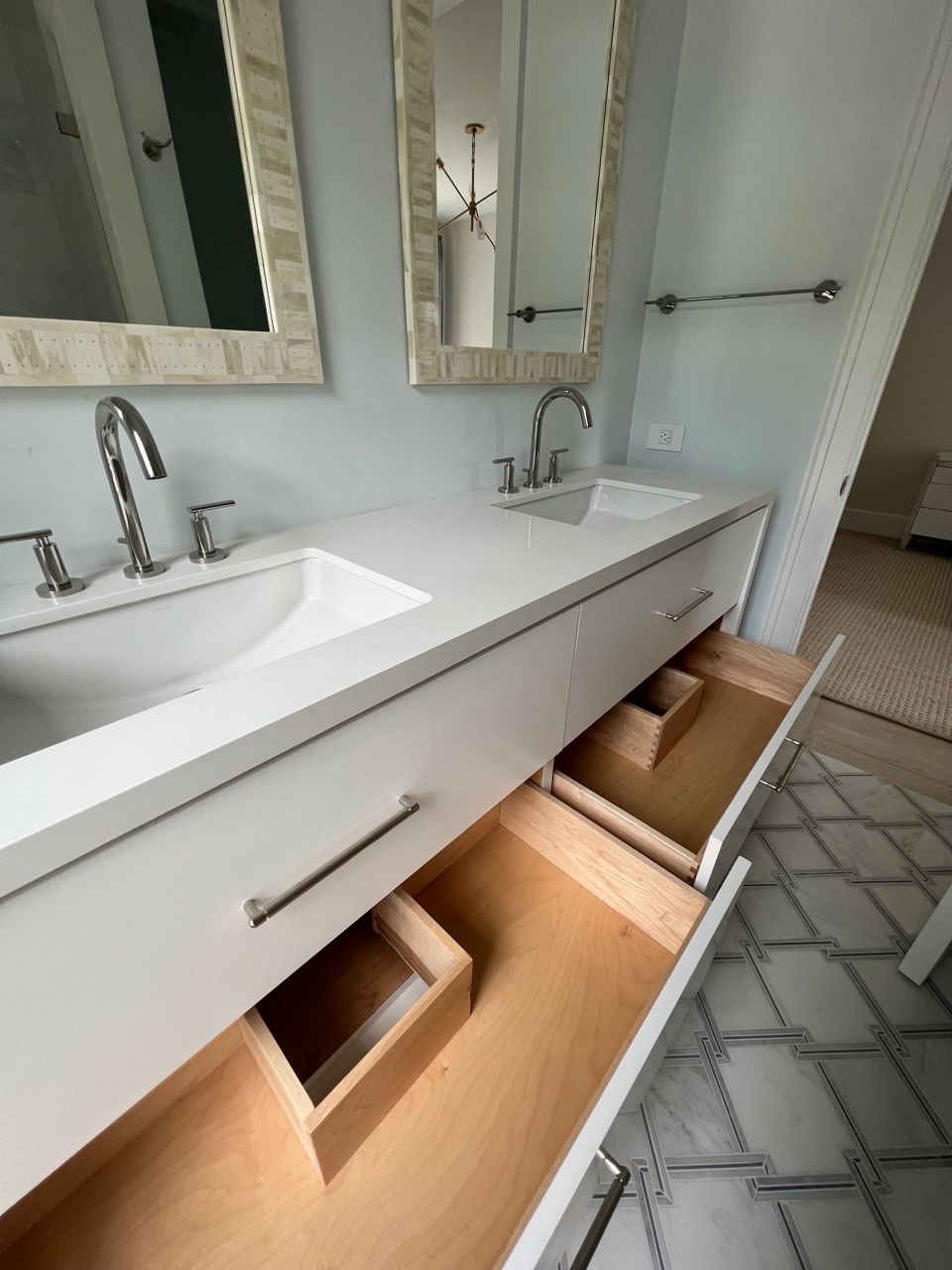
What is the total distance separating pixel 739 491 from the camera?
1337 millimetres

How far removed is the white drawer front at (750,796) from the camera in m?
0.73

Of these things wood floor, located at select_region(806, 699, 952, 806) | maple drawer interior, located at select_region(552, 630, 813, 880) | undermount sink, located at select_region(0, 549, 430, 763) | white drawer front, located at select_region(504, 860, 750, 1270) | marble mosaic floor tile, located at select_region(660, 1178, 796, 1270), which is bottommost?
marble mosaic floor tile, located at select_region(660, 1178, 796, 1270)

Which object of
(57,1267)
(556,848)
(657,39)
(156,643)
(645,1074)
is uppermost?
(657,39)

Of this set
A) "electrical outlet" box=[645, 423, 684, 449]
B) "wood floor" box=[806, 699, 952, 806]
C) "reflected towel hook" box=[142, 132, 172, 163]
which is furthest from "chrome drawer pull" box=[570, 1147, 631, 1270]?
"electrical outlet" box=[645, 423, 684, 449]

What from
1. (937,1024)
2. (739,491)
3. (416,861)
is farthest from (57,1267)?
(739,491)

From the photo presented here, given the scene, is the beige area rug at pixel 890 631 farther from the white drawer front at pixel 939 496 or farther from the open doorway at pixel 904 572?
the white drawer front at pixel 939 496

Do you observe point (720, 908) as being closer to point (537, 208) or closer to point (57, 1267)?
point (57, 1267)

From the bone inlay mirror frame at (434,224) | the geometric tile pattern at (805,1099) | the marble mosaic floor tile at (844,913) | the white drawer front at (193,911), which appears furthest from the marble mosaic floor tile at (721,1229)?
the bone inlay mirror frame at (434,224)

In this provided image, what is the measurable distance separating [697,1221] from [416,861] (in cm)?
68

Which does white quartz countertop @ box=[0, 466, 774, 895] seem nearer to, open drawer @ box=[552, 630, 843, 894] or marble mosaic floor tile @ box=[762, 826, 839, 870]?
open drawer @ box=[552, 630, 843, 894]

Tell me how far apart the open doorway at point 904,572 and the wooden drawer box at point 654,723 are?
78cm

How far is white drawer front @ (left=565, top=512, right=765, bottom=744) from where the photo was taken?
0.86 metres

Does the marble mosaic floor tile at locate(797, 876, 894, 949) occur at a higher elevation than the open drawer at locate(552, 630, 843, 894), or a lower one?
lower

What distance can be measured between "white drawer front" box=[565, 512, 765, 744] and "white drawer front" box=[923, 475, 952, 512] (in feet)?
9.67
